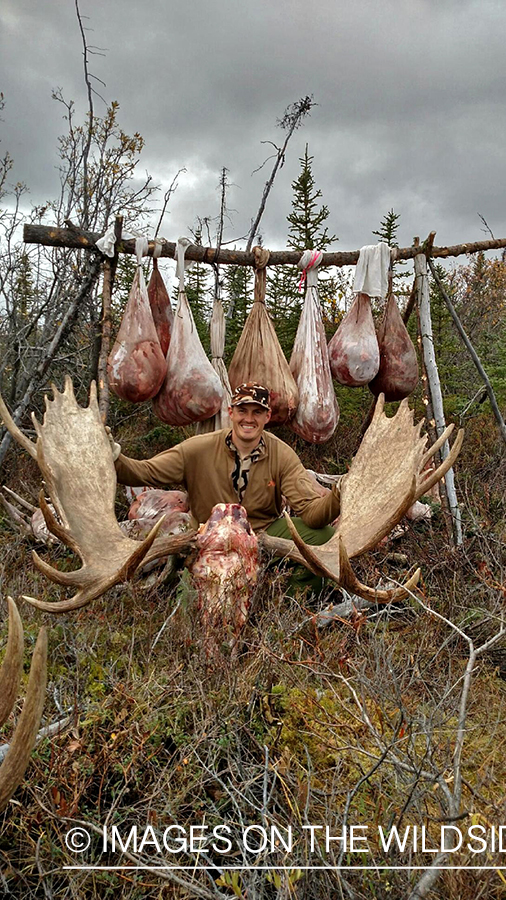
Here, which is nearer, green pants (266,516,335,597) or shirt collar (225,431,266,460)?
green pants (266,516,335,597)

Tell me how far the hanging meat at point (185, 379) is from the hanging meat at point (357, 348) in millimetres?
1137

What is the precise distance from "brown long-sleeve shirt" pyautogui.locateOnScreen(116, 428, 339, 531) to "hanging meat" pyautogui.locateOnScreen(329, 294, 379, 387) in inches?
46.4

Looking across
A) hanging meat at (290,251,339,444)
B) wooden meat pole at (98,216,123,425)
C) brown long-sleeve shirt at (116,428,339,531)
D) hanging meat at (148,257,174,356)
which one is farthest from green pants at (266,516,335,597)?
hanging meat at (148,257,174,356)

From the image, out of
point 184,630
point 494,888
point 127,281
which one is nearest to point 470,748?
point 494,888

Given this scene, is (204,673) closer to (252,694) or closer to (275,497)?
(252,694)

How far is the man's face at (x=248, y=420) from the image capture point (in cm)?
423

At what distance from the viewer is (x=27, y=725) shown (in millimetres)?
1537

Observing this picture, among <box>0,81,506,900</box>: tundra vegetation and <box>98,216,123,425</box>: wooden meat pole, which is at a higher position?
<box>98,216,123,425</box>: wooden meat pole

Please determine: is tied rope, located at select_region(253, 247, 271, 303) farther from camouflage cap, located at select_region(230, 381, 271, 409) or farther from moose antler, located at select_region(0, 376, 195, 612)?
moose antler, located at select_region(0, 376, 195, 612)

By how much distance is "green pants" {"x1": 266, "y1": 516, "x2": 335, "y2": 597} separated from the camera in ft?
13.4

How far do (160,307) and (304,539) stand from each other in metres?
2.20

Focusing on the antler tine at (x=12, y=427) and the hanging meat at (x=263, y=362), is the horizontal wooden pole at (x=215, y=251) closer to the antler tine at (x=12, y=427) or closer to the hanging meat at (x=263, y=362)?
the hanging meat at (x=263, y=362)

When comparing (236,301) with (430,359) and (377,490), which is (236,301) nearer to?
(430,359)

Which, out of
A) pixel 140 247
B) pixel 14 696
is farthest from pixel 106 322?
pixel 14 696
